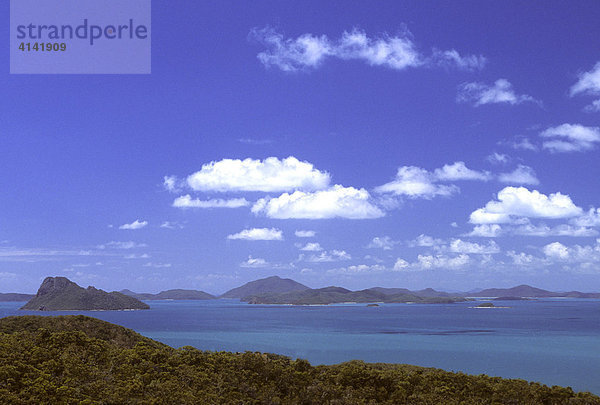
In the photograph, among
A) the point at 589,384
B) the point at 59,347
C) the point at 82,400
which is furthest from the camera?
the point at 589,384

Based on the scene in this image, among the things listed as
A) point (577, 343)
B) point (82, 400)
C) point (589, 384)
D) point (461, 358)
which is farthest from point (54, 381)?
point (577, 343)

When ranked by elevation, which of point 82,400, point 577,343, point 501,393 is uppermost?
point 82,400

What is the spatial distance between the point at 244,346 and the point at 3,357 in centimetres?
8641

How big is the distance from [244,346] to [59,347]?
81.7m

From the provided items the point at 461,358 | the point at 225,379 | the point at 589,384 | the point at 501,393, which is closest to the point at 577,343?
the point at 461,358

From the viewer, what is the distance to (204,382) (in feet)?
86.7

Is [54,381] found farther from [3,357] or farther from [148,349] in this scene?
[148,349]

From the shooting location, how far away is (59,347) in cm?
3134

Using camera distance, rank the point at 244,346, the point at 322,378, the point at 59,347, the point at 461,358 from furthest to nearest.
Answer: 1. the point at 244,346
2. the point at 461,358
3. the point at 59,347
4. the point at 322,378

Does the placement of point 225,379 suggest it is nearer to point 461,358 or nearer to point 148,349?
point 148,349

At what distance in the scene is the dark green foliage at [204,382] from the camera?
22906 mm

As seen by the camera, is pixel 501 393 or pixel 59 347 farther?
pixel 59 347

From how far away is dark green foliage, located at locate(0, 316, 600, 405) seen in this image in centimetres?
2291

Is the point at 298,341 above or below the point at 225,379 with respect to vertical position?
below
